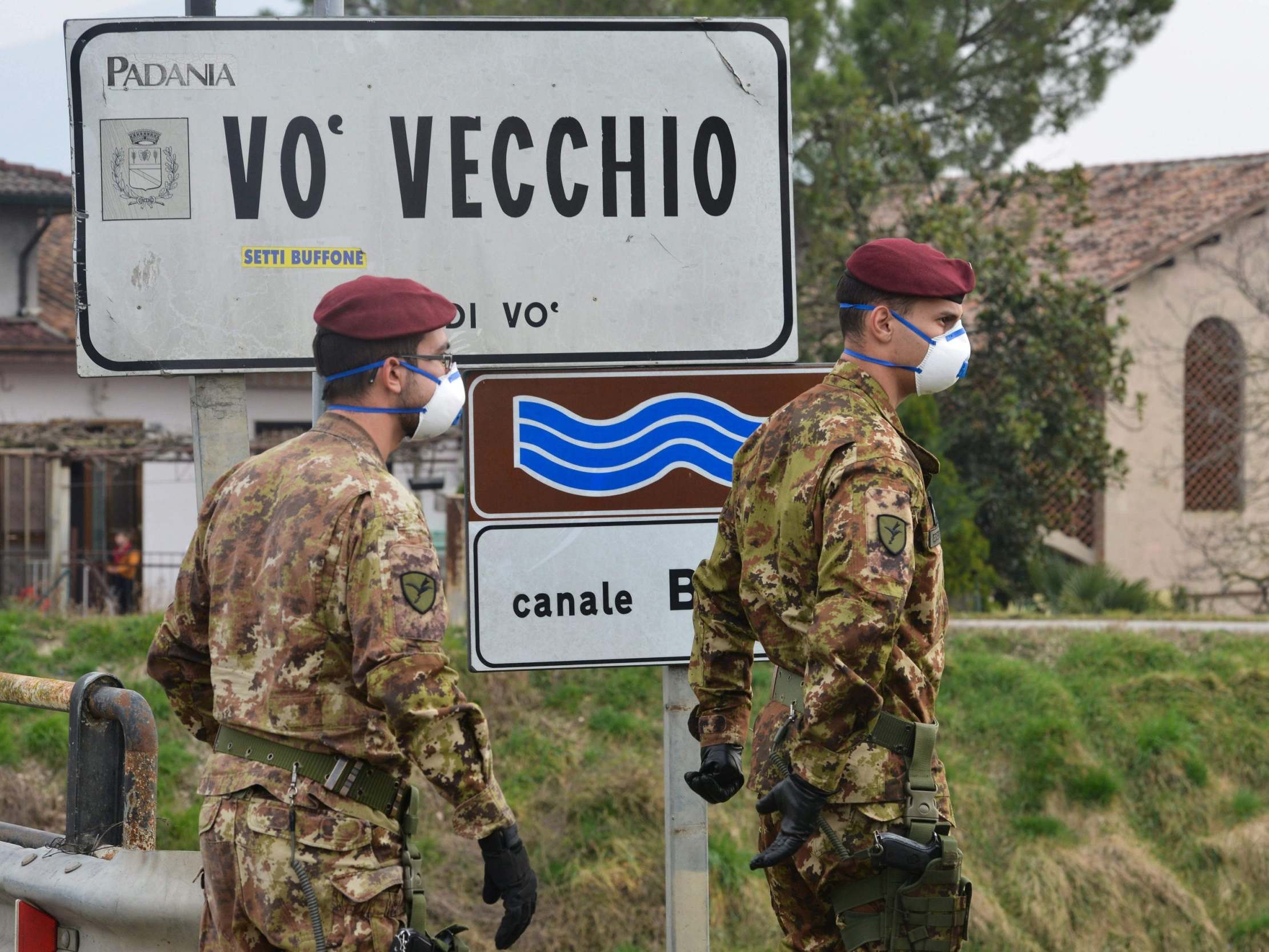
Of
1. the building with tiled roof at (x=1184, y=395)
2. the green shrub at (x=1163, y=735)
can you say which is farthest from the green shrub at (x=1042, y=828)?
the building with tiled roof at (x=1184, y=395)

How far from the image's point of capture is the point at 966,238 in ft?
46.5

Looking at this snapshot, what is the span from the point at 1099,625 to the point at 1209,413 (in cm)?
1041

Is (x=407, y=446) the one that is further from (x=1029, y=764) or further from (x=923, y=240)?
(x=1029, y=764)

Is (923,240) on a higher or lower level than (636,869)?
higher

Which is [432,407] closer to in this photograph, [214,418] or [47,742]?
[214,418]

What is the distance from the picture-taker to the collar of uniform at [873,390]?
3.10 metres

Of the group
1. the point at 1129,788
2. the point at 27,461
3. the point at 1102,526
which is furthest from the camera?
the point at 1102,526

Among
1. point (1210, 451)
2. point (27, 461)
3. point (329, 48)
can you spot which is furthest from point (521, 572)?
point (1210, 451)

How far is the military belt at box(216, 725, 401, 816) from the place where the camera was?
2666 mm

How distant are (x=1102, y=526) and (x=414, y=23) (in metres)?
15.3

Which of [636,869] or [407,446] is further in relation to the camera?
[407,446]

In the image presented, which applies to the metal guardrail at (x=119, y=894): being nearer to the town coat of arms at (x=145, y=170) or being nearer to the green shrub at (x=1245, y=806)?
the town coat of arms at (x=145, y=170)

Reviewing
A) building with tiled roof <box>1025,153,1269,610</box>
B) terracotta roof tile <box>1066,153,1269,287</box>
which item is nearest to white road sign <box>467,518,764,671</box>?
building with tiled roof <box>1025,153,1269,610</box>

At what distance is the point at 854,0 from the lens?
55.7ft
